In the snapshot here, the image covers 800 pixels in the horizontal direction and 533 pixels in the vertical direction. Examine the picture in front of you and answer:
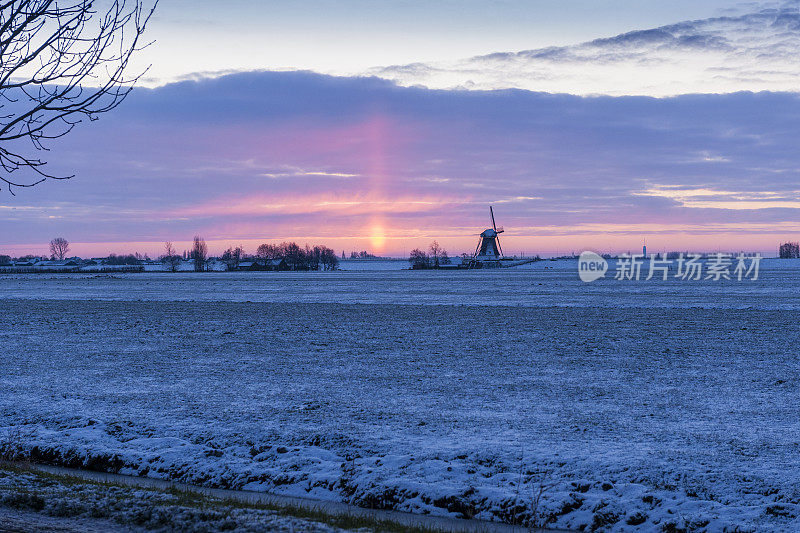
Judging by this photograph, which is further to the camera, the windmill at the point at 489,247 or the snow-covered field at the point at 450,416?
the windmill at the point at 489,247

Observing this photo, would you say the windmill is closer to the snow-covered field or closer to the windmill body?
the windmill body

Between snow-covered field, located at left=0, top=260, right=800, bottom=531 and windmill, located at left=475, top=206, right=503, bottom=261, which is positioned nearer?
snow-covered field, located at left=0, top=260, right=800, bottom=531

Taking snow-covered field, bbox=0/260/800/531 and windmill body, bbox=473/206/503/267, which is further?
windmill body, bbox=473/206/503/267

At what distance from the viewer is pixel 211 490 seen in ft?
29.6

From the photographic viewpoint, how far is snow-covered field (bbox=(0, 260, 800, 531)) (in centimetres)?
861

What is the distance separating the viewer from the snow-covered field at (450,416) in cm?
861

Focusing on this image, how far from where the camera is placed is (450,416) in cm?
1230

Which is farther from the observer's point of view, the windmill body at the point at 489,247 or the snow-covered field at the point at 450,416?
the windmill body at the point at 489,247

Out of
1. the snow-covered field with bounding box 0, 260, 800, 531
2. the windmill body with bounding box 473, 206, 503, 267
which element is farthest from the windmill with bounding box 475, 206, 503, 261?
the snow-covered field with bounding box 0, 260, 800, 531

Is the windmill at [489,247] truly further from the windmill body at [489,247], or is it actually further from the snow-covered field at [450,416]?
the snow-covered field at [450,416]

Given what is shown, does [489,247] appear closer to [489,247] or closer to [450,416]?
[489,247]

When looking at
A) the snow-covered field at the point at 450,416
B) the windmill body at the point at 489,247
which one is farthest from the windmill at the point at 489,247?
the snow-covered field at the point at 450,416

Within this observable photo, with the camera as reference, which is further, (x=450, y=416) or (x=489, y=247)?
(x=489, y=247)

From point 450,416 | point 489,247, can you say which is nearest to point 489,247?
point 489,247
